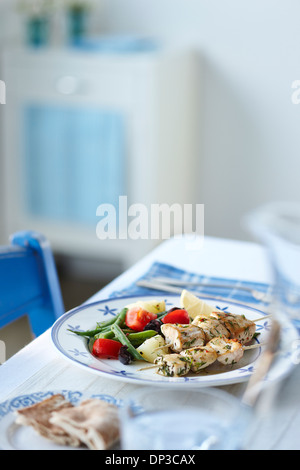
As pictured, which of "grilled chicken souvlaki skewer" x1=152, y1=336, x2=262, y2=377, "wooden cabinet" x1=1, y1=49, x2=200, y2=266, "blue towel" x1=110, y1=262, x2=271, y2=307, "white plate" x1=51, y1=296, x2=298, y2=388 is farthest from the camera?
"wooden cabinet" x1=1, y1=49, x2=200, y2=266

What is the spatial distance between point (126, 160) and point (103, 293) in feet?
5.70

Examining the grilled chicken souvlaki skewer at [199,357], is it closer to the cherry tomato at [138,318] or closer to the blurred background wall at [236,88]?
the cherry tomato at [138,318]

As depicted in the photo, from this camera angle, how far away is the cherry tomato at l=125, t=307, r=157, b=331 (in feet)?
3.05

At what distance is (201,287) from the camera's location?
1170 millimetres

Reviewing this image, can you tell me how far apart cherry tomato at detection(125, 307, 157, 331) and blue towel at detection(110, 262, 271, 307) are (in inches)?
6.1

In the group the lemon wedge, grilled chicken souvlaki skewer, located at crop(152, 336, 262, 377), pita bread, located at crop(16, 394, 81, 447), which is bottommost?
pita bread, located at crop(16, 394, 81, 447)

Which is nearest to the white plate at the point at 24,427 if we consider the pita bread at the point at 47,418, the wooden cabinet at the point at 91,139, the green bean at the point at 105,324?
the pita bread at the point at 47,418

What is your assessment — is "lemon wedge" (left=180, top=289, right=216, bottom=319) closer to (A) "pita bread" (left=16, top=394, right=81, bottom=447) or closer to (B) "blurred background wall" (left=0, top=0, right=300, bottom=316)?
(A) "pita bread" (left=16, top=394, right=81, bottom=447)

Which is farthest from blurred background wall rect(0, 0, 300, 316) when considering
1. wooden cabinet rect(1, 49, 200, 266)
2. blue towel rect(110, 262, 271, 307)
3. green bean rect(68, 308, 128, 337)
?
green bean rect(68, 308, 128, 337)

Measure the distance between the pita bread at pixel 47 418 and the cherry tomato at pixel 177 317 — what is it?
0.77 feet

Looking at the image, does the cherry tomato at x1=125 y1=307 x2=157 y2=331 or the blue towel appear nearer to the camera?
the cherry tomato at x1=125 y1=307 x2=157 y2=331

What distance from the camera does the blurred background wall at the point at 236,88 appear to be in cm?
284

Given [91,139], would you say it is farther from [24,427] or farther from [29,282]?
[24,427]

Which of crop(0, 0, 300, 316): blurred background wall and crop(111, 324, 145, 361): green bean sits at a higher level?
crop(0, 0, 300, 316): blurred background wall
